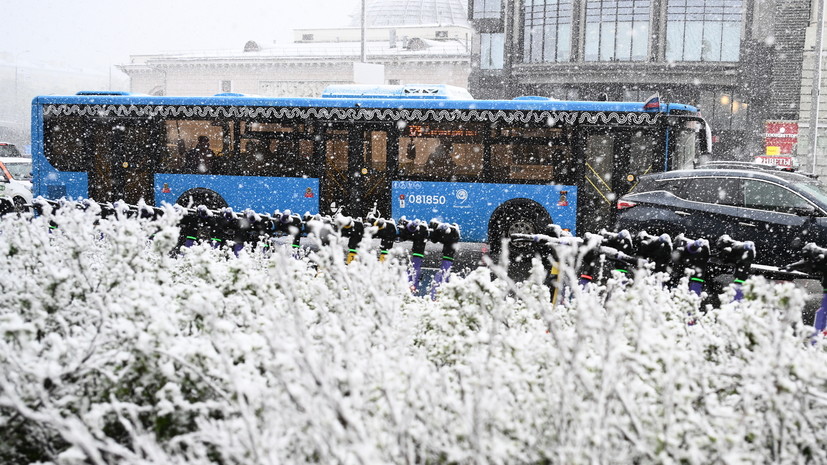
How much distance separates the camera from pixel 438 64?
47781 millimetres

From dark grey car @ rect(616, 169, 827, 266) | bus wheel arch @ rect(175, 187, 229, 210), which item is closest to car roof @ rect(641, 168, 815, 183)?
dark grey car @ rect(616, 169, 827, 266)

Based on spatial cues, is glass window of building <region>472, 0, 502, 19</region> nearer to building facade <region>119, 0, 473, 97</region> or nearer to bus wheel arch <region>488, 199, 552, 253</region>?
building facade <region>119, 0, 473, 97</region>

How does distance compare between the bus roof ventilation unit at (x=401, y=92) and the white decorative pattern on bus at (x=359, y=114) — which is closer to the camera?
the white decorative pattern on bus at (x=359, y=114)

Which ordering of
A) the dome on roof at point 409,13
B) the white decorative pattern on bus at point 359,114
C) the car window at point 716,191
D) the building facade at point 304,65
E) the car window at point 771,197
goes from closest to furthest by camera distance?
the car window at point 771,197 < the car window at point 716,191 < the white decorative pattern on bus at point 359,114 < the building facade at point 304,65 < the dome on roof at point 409,13

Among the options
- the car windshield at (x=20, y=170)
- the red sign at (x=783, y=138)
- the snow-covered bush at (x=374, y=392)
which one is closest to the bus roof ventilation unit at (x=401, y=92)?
the car windshield at (x=20, y=170)

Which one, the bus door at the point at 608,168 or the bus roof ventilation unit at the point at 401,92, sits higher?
the bus roof ventilation unit at the point at 401,92

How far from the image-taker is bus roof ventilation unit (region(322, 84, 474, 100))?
47.6ft

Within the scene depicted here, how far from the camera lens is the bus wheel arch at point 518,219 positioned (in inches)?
540

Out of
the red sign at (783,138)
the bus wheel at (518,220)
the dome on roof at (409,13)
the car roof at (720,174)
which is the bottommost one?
the bus wheel at (518,220)

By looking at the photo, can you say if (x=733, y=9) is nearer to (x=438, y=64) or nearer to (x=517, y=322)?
(x=438, y=64)

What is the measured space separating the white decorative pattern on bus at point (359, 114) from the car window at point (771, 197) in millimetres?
2999

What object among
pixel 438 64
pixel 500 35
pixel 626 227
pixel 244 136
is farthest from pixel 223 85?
pixel 626 227

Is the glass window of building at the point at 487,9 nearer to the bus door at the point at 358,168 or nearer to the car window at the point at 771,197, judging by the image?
the bus door at the point at 358,168

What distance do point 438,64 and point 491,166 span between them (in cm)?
3513
